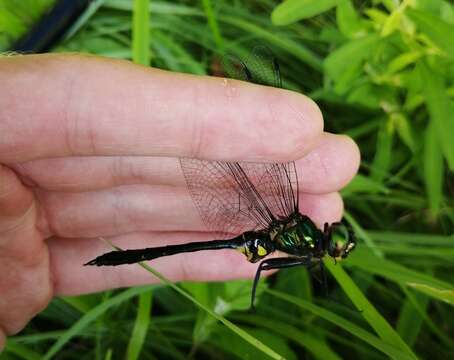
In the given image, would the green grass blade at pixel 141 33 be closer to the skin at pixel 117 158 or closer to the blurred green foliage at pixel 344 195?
the blurred green foliage at pixel 344 195

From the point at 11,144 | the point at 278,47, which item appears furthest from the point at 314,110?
A: the point at 278,47

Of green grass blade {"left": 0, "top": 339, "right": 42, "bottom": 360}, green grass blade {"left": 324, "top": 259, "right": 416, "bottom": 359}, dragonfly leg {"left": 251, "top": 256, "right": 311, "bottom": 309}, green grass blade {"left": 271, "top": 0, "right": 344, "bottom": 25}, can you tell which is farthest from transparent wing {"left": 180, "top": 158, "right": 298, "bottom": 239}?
green grass blade {"left": 0, "top": 339, "right": 42, "bottom": 360}

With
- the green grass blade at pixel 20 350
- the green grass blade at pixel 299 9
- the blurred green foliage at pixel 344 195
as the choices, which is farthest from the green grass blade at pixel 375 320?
the green grass blade at pixel 20 350

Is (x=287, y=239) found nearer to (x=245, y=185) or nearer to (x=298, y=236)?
(x=298, y=236)

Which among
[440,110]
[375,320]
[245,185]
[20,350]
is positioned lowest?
[20,350]

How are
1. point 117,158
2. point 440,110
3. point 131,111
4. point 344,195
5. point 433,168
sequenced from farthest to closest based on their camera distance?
point 344,195, point 433,168, point 440,110, point 117,158, point 131,111

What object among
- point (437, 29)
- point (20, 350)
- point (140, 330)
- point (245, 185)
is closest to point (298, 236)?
point (245, 185)
